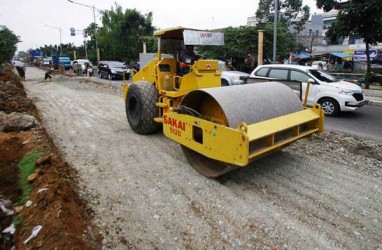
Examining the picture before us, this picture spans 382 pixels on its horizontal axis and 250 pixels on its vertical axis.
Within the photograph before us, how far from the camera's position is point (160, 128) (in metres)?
7.05

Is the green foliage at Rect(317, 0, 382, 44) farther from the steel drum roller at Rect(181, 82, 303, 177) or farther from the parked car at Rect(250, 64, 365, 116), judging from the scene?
the steel drum roller at Rect(181, 82, 303, 177)

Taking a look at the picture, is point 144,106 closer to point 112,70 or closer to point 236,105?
point 236,105

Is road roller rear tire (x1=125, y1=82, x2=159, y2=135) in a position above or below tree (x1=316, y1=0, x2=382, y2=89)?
below

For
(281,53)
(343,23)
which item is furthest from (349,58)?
(343,23)

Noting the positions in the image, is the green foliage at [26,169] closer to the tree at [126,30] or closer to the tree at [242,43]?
the tree at [242,43]

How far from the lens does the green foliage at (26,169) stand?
12.9ft

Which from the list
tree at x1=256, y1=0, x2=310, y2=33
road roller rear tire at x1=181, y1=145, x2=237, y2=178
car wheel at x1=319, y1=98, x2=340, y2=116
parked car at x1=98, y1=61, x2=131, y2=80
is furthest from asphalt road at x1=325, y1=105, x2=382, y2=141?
tree at x1=256, y1=0, x2=310, y2=33

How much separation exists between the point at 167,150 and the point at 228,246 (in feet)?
9.60

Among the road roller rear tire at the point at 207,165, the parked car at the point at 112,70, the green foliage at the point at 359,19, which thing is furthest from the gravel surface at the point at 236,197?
the parked car at the point at 112,70

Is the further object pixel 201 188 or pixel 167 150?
pixel 167 150

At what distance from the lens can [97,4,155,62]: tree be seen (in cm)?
3772

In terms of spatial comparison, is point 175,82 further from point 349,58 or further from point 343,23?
point 349,58

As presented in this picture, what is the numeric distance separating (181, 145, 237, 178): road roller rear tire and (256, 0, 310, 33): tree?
5291 centimetres

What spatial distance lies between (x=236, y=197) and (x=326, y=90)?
6.57 m
